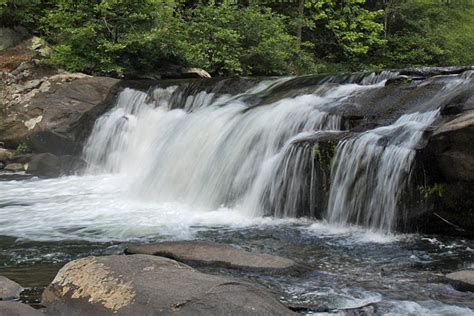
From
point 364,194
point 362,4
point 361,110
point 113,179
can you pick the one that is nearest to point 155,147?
point 113,179

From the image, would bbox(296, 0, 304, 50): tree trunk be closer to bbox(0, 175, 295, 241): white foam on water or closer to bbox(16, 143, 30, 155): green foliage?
bbox(16, 143, 30, 155): green foliage

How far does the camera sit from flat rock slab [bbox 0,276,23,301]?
4.49 meters

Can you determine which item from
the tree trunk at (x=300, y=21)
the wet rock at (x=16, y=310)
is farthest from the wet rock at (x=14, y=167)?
the tree trunk at (x=300, y=21)

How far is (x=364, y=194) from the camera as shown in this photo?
24.2 feet

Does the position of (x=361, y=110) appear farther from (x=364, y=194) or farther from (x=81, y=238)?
(x=81, y=238)

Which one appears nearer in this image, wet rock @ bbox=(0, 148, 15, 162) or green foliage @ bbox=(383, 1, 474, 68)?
wet rock @ bbox=(0, 148, 15, 162)

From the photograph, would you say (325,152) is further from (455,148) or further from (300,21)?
(300,21)

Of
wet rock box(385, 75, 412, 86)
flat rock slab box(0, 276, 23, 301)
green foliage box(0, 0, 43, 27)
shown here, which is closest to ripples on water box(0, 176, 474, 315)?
flat rock slab box(0, 276, 23, 301)

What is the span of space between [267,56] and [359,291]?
14.6m

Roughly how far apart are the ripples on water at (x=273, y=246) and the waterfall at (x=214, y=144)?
461 millimetres

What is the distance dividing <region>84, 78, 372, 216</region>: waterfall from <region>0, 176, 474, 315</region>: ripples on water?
18.2 inches

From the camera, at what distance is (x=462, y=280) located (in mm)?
4750

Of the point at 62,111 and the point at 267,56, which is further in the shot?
the point at 267,56

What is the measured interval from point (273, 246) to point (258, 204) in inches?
74.5
